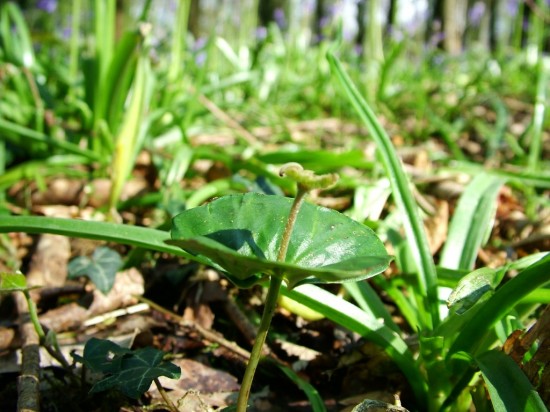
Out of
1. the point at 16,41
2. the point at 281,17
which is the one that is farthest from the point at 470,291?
the point at 281,17

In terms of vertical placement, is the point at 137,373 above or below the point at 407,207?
below

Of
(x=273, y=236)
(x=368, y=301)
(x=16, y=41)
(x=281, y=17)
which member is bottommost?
(x=368, y=301)

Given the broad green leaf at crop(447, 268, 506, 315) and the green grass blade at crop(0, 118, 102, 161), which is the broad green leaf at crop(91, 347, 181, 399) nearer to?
the broad green leaf at crop(447, 268, 506, 315)

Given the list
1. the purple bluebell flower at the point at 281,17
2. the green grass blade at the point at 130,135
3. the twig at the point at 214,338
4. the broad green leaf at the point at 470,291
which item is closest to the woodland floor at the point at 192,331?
the twig at the point at 214,338

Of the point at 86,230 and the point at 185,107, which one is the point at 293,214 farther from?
the point at 185,107

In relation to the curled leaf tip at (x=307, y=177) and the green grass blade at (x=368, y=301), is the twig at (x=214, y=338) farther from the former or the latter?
the curled leaf tip at (x=307, y=177)

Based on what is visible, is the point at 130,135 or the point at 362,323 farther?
the point at 130,135

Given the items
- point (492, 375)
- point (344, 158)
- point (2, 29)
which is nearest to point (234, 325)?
point (492, 375)

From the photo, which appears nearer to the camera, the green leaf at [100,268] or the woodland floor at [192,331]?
the woodland floor at [192,331]
